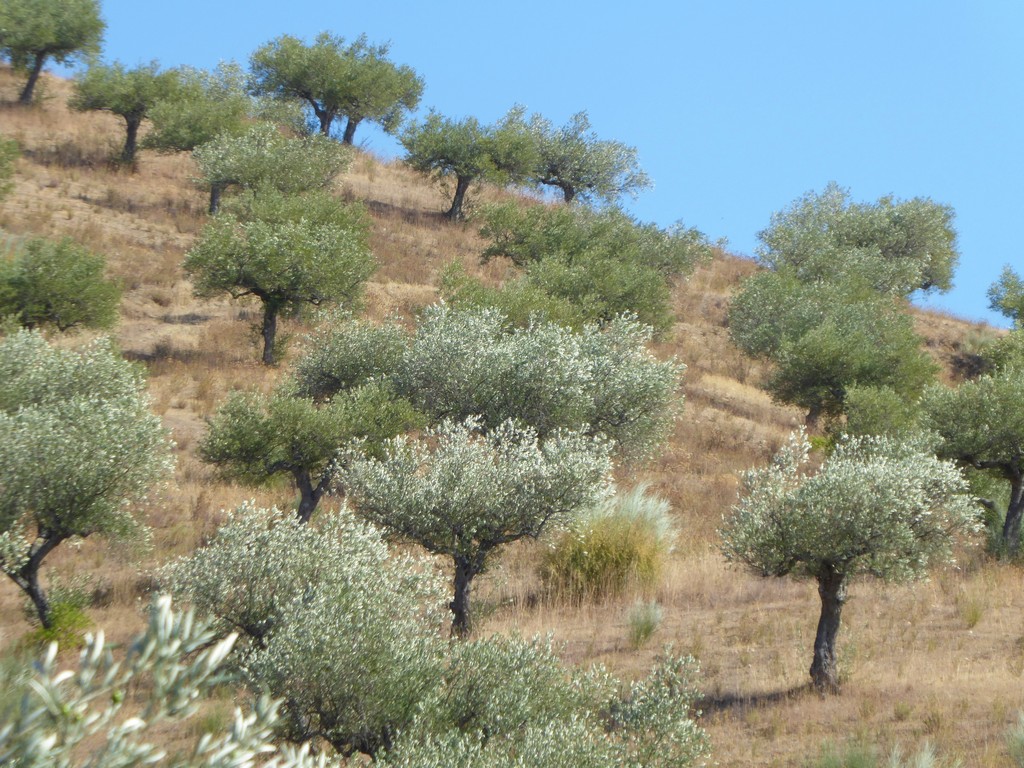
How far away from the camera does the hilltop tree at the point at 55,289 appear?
94.9 ft

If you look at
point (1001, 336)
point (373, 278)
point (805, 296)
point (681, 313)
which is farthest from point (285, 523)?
point (1001, 336)

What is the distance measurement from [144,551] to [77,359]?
4634 mm

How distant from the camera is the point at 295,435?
21328 mm

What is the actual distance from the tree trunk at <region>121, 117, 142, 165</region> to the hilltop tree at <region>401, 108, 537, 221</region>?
13.5 m

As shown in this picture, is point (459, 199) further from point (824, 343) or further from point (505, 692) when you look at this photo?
point (505, 692)

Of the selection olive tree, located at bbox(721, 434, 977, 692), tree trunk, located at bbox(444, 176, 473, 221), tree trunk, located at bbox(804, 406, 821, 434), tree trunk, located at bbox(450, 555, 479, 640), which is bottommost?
tree trunk, located at bbox(450, 555, 479, 640)

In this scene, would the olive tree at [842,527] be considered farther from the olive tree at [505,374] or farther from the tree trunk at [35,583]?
the tree trunk at [35,583]

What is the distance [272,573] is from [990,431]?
16978 mm

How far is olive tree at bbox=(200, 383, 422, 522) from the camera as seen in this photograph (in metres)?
21.2

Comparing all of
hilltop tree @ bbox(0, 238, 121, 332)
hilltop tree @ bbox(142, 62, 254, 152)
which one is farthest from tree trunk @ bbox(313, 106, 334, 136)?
hilltop tree @ bbox(0, 238, 121, 332)

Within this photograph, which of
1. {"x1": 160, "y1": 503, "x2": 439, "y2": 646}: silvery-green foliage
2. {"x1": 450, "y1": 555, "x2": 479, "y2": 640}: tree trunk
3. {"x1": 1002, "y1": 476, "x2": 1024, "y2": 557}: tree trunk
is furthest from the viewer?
{"x1": 1002, "y1": 476, "x2": 1024, "y2": 557}: tree trunk

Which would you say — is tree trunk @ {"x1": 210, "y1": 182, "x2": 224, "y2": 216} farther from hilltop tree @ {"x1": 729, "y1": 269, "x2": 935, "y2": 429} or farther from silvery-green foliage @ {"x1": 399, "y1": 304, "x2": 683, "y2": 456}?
hilltop tree @ {"x1": 729, "y1": 269, "x2": 935, "y2": 429}

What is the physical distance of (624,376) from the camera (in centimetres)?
2523

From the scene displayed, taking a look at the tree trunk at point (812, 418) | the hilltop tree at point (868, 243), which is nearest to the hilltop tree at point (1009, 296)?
the hilltop tree at point (868, 243)
